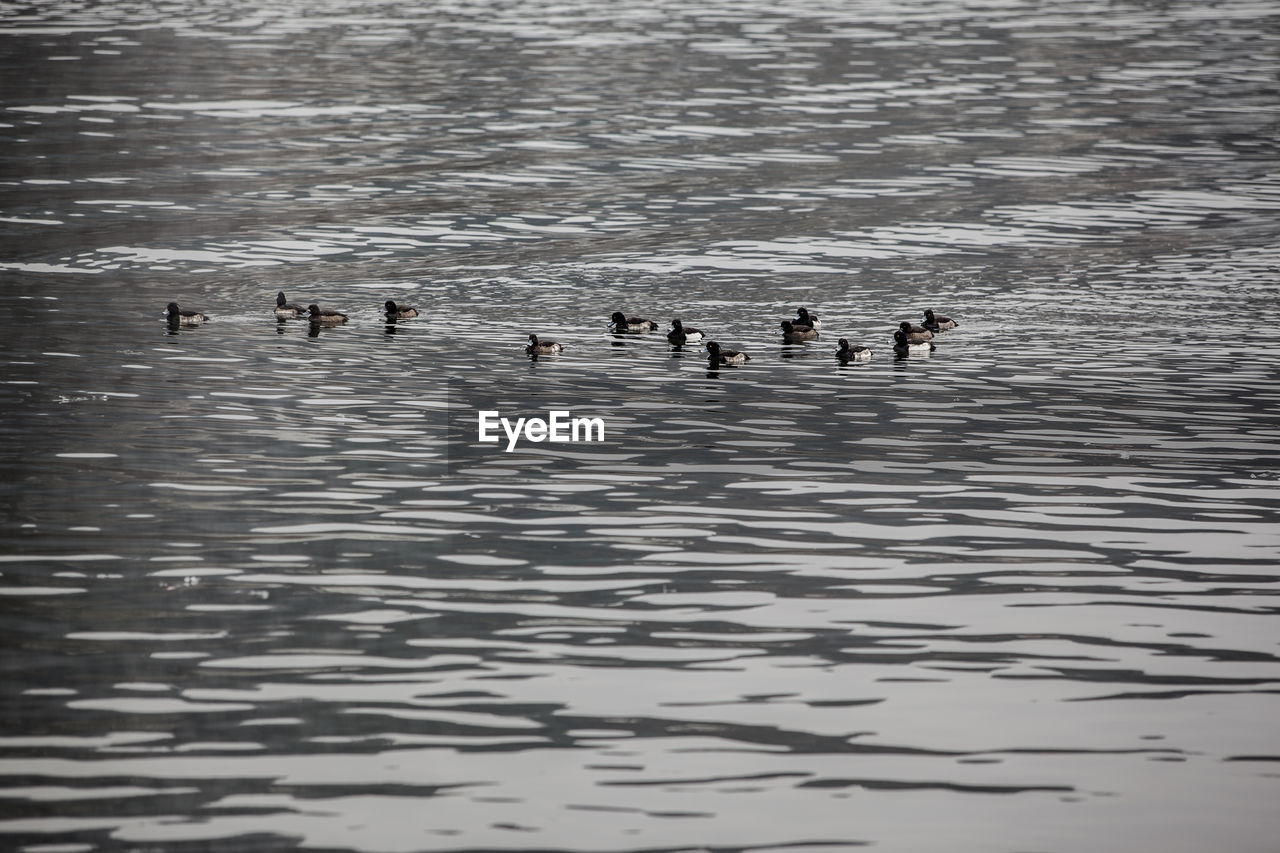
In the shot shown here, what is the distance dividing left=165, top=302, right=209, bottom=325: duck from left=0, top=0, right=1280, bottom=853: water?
17.5 inches

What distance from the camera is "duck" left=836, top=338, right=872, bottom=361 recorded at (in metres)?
29.2

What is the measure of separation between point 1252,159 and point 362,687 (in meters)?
40.8

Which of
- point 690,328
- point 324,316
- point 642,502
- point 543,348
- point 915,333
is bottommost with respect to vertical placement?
point 642,502

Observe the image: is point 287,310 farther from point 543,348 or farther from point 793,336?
point 793,336

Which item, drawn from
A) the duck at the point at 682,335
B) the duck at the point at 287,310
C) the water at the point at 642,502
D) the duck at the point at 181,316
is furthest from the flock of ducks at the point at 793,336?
the duck at the point at 181,316

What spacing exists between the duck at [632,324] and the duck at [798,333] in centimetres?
227

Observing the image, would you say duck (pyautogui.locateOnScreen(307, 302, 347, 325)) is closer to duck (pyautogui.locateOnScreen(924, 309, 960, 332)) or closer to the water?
the water

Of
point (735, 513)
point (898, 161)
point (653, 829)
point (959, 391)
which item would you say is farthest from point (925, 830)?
point (898, 161)

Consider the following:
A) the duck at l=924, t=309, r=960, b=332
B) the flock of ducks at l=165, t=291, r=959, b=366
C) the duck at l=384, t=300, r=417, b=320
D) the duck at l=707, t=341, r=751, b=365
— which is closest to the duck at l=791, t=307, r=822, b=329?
the flock of ducks at l=165, t=291, r=959, b=366

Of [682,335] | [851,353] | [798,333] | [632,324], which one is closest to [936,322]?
[851,353]

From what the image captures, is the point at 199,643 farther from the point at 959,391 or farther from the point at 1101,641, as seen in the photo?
the point at 959,391

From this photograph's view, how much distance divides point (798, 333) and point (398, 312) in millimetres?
7194

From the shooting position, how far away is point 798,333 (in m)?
30.4

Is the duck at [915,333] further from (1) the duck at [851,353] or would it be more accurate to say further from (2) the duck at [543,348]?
(2) the duck at [543,348]
